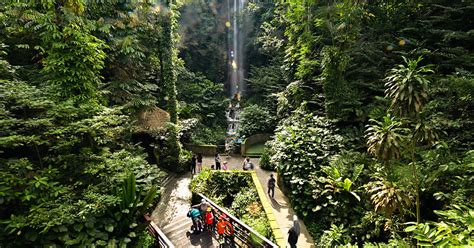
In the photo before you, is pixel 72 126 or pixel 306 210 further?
pixel 306 210

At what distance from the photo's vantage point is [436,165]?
6.22 metres

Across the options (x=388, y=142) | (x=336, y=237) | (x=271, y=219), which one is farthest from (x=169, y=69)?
(x=388, y=142)

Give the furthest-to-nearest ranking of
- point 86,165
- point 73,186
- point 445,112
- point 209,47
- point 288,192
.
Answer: point 209,47
point 288,192
point 445,112
point 86,165
point 73,186

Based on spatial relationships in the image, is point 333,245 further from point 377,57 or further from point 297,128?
point 377,57

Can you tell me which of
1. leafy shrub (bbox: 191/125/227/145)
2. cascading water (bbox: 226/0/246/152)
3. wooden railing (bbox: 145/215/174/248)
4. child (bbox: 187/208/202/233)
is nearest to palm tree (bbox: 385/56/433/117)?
child (bbox: 187/208/202/233)

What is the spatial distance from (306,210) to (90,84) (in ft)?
26.8

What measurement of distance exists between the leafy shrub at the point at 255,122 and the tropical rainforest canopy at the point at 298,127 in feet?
10.9

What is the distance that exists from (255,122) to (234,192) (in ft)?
30.5

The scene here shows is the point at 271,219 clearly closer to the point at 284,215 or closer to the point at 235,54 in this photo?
the point at 284,215

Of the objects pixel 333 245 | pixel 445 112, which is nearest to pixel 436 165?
pixel 445 112

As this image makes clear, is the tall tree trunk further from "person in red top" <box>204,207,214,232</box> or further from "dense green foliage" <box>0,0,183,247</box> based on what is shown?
"person in red top" <box>204,207,214,232</box>

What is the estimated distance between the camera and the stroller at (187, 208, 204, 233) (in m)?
7.43

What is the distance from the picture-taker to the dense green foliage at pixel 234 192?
28.6ft

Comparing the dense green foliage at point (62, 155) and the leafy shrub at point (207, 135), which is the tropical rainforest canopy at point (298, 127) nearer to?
the dense green foliage at point (62, 155)
